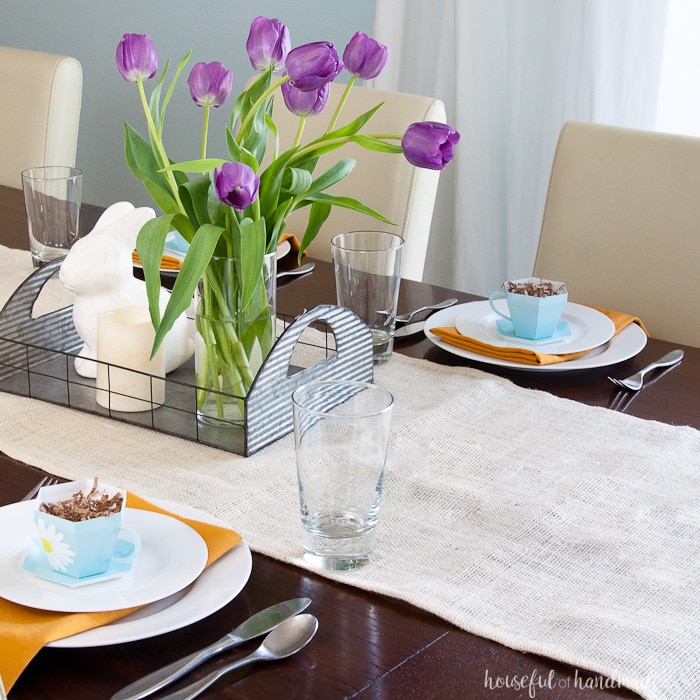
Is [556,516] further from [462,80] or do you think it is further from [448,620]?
[462,80]

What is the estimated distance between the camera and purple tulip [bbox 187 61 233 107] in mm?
995

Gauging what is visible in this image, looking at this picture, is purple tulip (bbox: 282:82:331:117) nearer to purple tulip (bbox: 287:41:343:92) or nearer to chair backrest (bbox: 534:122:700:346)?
purple tulip (bbox: 287:41:343:92)

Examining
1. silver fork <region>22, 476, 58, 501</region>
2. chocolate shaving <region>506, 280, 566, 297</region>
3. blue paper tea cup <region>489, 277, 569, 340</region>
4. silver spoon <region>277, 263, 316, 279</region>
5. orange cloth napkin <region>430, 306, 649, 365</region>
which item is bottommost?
silver fork <region>22, 476, 58, 501</region>

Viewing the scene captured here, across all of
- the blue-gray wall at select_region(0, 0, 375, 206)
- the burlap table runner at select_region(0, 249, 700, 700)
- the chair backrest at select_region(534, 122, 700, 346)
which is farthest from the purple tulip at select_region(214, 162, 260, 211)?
the blue-gray wall at select_region(0, 0, 375, 206)

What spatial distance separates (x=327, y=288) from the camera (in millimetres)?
1488

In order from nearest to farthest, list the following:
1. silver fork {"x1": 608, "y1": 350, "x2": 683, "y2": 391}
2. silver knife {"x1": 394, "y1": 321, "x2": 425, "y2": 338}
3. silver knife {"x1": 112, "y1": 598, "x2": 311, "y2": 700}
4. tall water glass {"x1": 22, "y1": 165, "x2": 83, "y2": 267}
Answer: silver knife {"x1": 112, "y1": 598, "x2": 311, "y2": 700}, silver fork {"x1": 608, "y1": 350, "x2": 683, "y2": 391}, silver knife {"x1": 394, "y1": 321, "x2": 425, "y2": 338}, tall water glass {"x1": 22, "y1": 165, "x2": 83, "y2": 267}

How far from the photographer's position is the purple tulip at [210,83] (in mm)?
995

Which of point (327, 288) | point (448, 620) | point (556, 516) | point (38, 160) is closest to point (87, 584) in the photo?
point (448, 620)

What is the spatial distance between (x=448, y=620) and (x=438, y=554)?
3.7 inches

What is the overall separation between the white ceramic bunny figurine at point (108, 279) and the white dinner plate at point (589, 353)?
0.32 m

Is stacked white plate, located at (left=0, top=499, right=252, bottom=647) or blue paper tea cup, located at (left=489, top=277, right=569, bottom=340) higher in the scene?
blue paper tea cup, located at (left=489, top=277, right=569, bottom=340)

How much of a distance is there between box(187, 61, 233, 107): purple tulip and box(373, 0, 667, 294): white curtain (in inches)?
58.5

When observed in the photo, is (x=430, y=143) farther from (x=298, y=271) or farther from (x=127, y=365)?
(x=298, y=271)

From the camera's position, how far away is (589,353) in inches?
49.2
